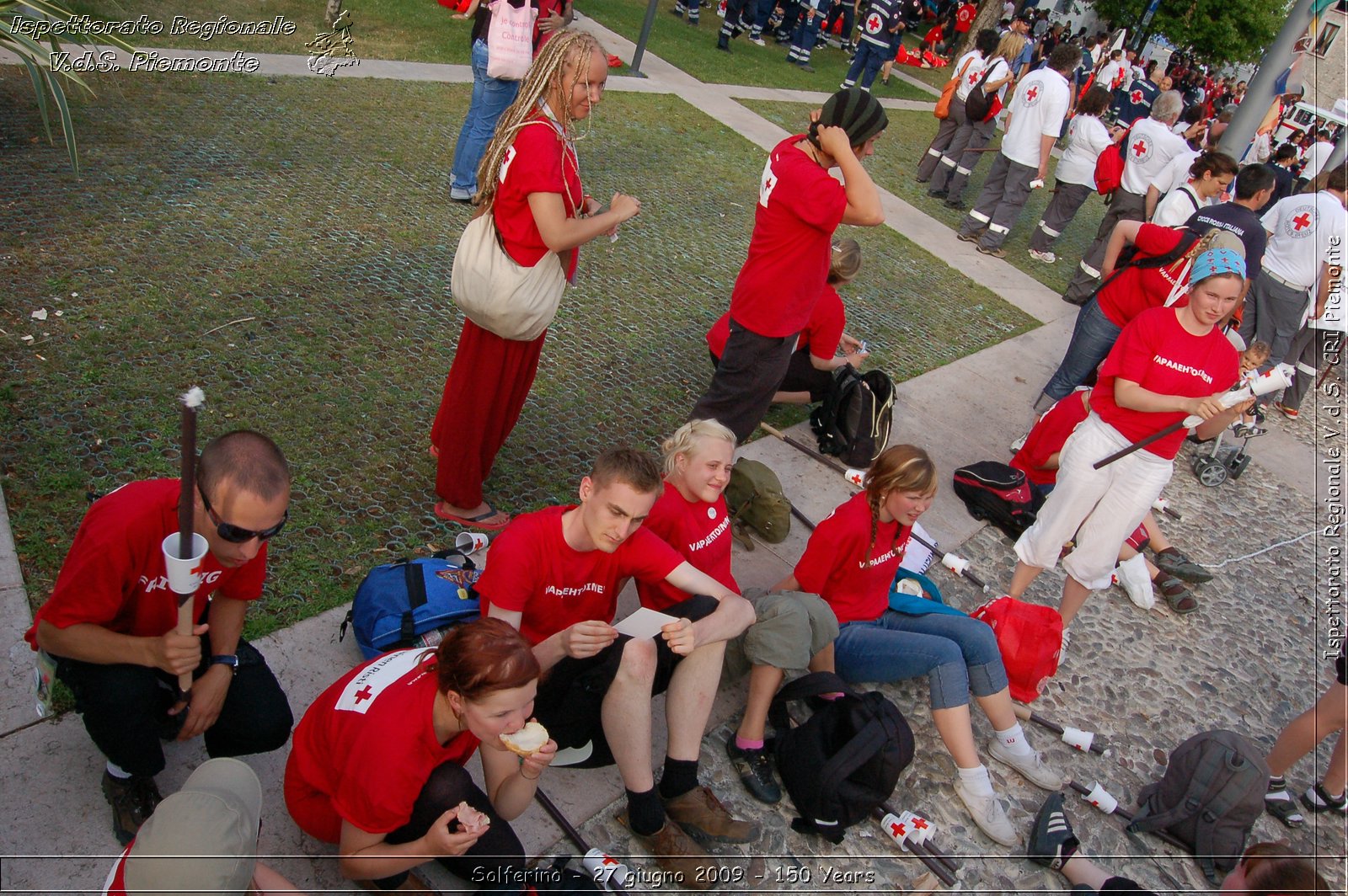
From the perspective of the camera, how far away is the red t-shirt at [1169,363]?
408 centimetres

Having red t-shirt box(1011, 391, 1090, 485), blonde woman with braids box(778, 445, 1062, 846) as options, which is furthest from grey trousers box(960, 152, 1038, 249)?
blonde woman with braids box(778, 445, 1062, 846)

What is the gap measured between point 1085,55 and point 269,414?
22342mm

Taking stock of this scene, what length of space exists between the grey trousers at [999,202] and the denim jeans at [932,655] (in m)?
7.19

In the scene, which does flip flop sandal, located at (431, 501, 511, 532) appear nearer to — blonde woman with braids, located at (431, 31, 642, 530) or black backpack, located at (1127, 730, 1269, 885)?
blonde woman with braids, located at (431, 31, 642, 530)

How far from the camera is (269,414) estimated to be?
4.31 meters

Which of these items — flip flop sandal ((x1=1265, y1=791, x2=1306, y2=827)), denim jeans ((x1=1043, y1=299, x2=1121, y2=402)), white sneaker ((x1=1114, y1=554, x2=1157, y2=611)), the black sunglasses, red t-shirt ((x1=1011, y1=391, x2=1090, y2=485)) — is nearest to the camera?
the black sunglasses

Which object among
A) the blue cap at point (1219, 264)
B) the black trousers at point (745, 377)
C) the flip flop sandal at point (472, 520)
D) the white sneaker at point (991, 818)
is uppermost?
the blue cap at point (1219, 264)

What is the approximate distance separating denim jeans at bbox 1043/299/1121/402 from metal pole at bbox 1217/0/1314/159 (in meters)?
3.15

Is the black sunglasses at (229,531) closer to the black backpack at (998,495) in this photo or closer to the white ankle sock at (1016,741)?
the white ankle sock at (1016,741)

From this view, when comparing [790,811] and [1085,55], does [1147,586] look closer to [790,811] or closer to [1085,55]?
[790,811]

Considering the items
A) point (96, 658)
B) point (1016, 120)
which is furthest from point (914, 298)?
point (96, 658)

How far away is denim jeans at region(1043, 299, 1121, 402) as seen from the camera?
5.86m

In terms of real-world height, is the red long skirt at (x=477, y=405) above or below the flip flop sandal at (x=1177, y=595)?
above

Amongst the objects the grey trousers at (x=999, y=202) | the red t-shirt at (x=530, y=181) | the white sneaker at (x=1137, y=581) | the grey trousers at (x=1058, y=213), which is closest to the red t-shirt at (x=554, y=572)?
the red t-shirt at (x=530, y=181)
